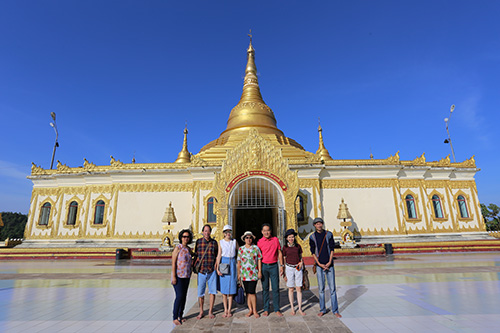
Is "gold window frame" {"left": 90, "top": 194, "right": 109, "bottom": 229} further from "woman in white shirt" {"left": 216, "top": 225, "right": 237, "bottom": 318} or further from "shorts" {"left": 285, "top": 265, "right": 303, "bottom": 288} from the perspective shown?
"shorts" {"left": 285, "top": 265, "right": 303, "bottom": 288}

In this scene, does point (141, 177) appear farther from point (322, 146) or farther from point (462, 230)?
point (462, 230)

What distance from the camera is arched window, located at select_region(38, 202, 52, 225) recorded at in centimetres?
2180

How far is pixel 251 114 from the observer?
2553 centimetres

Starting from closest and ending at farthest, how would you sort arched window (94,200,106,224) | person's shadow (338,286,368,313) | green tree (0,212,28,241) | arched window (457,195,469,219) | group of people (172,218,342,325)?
group of people (172,218,342,325) < person's shadow (338,286,368,313) < arched window (94,200,106,224) < arched window (457,195,469,219) < green tree (0,212,28,241)

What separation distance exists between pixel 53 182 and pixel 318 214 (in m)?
23.6

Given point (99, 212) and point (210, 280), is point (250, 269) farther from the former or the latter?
point (99, 212)

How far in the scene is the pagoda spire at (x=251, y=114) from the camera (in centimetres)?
2487

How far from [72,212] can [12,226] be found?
1616 inches

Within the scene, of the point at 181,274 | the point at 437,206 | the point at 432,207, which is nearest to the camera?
the point at 181,274

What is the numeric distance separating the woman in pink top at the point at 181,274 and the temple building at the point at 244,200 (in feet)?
44.9

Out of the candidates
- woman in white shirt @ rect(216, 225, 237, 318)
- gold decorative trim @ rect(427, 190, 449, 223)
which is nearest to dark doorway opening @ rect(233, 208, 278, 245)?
gold decorative trim @ rect(427, 190, 449, 223)

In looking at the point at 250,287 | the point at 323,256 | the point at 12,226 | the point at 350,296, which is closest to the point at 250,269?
the point at 250,287

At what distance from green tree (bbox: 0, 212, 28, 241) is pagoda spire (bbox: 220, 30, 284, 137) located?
4426 centimetres

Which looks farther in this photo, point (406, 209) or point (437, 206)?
point (437, 206)
